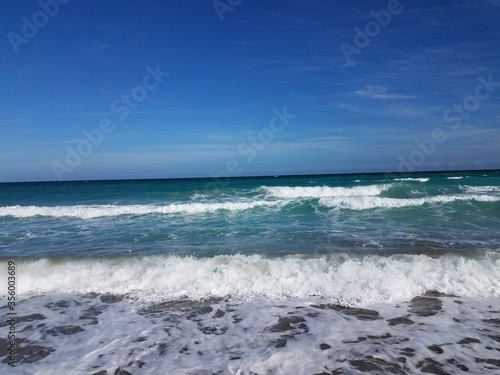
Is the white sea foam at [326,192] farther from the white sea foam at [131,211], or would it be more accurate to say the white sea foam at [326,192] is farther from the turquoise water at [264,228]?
the white sea foam at [131,211]

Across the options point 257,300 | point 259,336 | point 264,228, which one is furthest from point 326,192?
point 259,336

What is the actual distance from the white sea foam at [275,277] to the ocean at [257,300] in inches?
1.4

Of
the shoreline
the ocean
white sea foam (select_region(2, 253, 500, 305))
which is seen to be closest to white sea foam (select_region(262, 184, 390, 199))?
the ocean

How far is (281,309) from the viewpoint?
587cm

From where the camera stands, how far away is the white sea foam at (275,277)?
6.51 meters

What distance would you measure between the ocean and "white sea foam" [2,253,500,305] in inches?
1.4

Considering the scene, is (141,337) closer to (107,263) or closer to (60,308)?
(60,308)

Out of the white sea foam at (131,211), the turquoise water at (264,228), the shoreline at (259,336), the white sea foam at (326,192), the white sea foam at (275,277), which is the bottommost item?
the shoreline at (259,336)

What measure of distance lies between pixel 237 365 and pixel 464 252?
25.0 ft

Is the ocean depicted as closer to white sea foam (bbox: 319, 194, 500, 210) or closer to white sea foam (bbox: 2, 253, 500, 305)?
white sea foam (bbox: 2, 253, 500, 305)

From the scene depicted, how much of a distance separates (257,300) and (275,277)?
109 centimetres

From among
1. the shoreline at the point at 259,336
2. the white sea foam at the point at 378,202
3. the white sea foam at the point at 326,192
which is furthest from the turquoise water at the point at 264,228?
the white sea foam at the point at 326,192

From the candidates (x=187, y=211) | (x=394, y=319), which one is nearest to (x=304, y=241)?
(x=394, y=319)

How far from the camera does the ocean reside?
4305mm
